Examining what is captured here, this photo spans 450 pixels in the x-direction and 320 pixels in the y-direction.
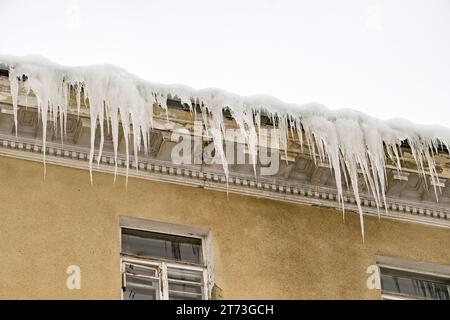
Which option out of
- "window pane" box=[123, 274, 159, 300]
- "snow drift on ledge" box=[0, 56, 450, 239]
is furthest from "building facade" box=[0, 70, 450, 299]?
"snow drift on ledge" box=[0, 56, 450, 239]

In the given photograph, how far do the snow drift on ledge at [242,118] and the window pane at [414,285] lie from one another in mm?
601

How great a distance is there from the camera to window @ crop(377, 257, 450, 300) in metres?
14.8

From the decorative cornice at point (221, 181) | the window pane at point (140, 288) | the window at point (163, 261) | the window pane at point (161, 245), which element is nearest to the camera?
the window pane at point (140, 288)

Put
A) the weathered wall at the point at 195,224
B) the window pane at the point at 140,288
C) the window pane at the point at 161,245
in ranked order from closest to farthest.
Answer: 1. the weathered wall at the point at 195,224
2. the window pane at the point at 140,288
3. the window pane at the point at 161,245

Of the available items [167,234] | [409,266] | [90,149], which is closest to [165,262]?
[167,234]

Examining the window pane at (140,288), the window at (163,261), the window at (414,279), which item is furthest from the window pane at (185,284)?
the window at (414,279)

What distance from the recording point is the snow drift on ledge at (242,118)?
1449 cm

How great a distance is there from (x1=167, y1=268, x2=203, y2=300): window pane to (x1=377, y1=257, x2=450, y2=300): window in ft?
5.51

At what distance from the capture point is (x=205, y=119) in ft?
48.7

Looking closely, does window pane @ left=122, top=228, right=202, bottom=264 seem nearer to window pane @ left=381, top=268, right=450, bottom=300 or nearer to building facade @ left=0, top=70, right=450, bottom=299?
building facade @ left=0, top=70, right=450, bottom=299

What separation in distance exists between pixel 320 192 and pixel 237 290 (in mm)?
1479

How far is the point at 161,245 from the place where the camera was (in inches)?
566

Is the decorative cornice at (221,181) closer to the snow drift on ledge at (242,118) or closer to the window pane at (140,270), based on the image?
the snow drift on ledge at (242,118)

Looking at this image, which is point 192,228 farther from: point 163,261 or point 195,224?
point 163,261
